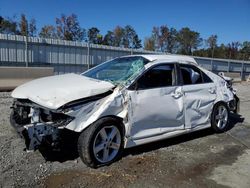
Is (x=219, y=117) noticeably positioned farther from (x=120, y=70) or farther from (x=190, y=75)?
(x=120, y=70)

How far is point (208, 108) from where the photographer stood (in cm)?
604

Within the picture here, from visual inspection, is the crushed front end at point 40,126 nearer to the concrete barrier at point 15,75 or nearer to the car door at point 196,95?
the car door at point 196,95

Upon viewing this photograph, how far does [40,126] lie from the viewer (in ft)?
12.5

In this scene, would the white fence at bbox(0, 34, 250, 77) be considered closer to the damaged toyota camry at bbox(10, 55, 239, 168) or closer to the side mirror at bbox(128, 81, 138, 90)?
the damaged toyota camry at bbox(10, 55, 239, 168)

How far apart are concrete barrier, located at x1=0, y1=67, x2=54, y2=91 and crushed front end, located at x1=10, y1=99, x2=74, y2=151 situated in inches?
302

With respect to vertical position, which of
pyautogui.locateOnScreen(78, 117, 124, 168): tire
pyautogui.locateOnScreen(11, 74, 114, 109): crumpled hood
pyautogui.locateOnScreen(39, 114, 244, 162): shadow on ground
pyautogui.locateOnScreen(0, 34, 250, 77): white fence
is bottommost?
pyautogui.locateOnScreen(39, 114, 244, 162): shadow on ground

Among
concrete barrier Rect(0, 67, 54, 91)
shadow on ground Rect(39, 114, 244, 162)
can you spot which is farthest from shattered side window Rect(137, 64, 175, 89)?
concrete barrier Rect(0, 67, 54, 91)

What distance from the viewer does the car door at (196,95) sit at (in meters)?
5.52

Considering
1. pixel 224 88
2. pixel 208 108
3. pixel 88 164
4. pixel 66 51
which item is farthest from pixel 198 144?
pixel 66 51

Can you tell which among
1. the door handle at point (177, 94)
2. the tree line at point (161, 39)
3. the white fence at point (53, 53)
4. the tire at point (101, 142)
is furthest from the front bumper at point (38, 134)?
the tree line at point (161, 39)

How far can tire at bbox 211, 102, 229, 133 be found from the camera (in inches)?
245

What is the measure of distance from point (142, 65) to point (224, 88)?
244 cm

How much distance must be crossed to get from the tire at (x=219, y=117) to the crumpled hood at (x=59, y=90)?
9.19 ft

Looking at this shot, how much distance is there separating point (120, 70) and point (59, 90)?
1356 millimetres
